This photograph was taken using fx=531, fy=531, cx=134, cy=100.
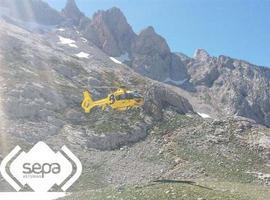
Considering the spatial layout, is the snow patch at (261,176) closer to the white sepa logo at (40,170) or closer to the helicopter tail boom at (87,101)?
the white sepa logo at (40,170)

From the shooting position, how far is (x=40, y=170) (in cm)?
5572

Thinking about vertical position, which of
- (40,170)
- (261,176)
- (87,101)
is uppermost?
(87,101)

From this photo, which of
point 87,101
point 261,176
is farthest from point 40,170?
point 87,101

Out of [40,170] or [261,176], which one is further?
[261,176]

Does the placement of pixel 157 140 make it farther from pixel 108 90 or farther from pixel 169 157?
pixel 108 90

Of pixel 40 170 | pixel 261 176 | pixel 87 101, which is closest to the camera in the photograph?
pixel 40 170

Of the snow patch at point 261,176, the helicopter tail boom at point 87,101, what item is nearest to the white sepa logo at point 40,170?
the helicopter tail boom at point 87,101

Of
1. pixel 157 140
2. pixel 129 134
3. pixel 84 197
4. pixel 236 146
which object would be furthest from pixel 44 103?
pixel 84 197

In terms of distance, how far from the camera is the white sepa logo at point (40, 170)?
53.9 metres

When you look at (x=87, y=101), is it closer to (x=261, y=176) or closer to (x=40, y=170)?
(x=40, y=170)

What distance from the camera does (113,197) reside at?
1491 inches

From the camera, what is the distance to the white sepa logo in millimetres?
53906

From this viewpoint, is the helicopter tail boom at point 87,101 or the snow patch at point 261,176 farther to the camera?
the helicopter tail boom at point 87,101

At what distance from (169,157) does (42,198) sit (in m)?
26.6
